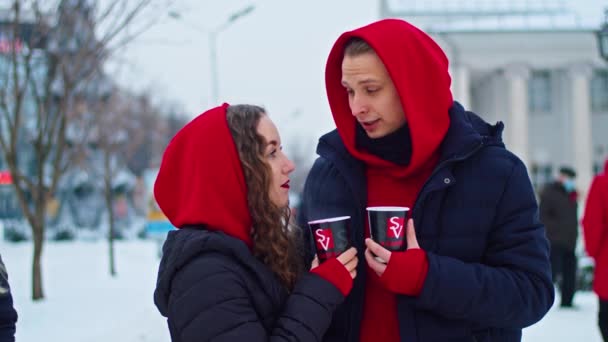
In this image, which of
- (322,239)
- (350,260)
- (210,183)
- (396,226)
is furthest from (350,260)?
(210,183)

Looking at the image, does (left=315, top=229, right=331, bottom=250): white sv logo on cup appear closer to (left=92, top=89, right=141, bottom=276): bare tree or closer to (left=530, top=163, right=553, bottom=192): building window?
(left=92, top=89, right=141, bottom=276): bare tree

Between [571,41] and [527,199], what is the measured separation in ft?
153

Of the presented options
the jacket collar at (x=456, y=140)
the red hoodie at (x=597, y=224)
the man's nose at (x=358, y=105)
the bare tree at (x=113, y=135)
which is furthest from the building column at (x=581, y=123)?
the man's nose at (x=358, y=105)

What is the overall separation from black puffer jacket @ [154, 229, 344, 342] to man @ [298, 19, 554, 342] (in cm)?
25

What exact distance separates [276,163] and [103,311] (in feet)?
28.4

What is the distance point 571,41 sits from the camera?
1788 inches

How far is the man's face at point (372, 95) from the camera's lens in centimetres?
255

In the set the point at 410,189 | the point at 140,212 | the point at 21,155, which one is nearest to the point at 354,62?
the point at 410,189

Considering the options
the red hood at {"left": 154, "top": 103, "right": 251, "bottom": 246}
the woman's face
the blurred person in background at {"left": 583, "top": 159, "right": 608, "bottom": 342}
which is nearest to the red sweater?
the woman's face

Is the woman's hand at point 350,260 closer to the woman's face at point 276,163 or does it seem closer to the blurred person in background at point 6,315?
the woman's face at point 276,163

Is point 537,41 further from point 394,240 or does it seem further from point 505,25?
point 394,240

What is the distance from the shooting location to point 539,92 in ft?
163

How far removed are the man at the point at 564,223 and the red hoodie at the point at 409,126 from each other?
8.08 metres

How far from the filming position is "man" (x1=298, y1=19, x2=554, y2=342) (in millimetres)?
2371
